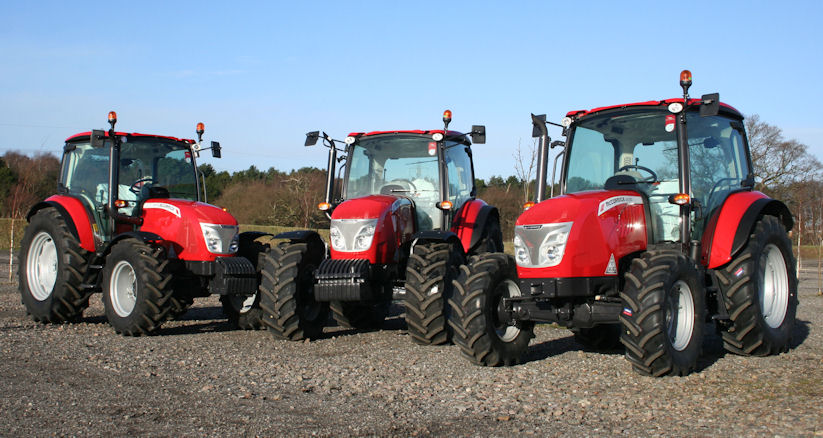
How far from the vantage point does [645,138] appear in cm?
750

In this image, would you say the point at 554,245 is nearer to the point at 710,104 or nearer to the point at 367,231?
Answer: the point at 710,104

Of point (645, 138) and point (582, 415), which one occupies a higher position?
point (645, 138)

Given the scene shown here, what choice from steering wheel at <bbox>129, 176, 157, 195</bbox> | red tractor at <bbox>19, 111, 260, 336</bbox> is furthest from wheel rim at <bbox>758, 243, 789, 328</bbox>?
steering wheel at <bbox>129, 176, 157, 195</bbox>

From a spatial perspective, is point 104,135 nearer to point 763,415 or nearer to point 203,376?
point 203,376

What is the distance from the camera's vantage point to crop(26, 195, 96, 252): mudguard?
32.0 feet

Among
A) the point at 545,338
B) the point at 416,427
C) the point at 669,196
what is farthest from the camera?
the point at 545,338

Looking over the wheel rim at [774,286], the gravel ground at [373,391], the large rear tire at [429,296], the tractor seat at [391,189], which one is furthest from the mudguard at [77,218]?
the wheel rim at [774,286]

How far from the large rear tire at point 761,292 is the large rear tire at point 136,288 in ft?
19.6

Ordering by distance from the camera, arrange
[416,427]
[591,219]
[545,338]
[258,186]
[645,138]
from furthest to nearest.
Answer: [258,186], [545,338], [645,138], [591,219], [416,427]

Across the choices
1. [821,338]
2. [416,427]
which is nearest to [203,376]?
[416,427]

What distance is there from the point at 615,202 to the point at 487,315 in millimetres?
1515

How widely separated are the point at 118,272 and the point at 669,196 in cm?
635

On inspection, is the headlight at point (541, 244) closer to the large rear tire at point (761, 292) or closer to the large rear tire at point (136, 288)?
the large rear tire at point (761, 292)

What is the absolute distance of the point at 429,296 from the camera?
314 inches
